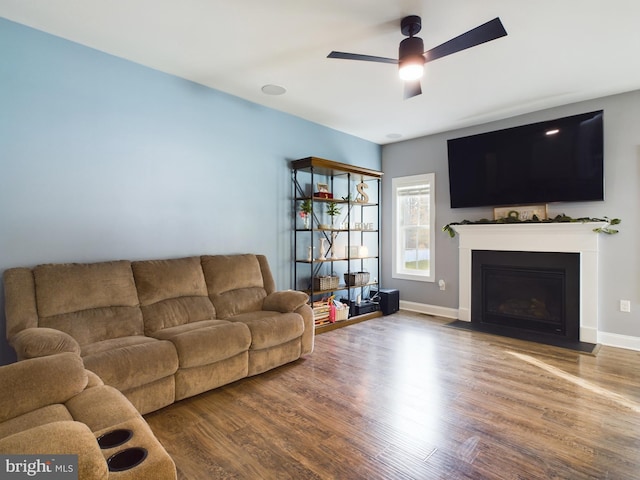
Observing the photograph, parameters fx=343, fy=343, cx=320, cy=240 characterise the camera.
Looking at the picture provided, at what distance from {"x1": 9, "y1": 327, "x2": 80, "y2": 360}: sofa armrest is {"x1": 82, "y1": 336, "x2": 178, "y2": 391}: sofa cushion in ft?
0.50

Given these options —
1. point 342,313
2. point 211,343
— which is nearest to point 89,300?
point 211,343

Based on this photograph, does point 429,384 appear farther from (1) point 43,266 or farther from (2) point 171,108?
(2) point 171,108

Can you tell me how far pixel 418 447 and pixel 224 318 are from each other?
2.04 m

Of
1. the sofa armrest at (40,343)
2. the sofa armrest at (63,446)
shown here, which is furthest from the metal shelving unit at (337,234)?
the sofa armrest at (63,446)

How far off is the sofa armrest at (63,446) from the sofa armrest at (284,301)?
229cm

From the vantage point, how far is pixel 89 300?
2.63m

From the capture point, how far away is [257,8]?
7.82 feet

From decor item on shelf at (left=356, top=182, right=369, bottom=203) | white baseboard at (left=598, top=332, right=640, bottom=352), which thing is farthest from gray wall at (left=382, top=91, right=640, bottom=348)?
decor item on shelf at (left=356, top=182, right=369, bottom=203)

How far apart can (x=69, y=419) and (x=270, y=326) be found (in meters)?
1.70

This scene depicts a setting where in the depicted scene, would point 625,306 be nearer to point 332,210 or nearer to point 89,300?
point 332,210

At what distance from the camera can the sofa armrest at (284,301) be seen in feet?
11.3

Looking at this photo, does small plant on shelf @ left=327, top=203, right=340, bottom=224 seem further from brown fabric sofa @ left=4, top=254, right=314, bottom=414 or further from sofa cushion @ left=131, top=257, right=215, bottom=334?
sofa cushion @ left=131, top=257, right=215, bottom=334

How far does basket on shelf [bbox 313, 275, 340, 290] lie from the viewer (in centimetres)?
457

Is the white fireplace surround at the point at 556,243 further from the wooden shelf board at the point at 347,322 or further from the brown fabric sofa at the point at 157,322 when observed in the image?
the brown fabric sofa at the point at 157,322
